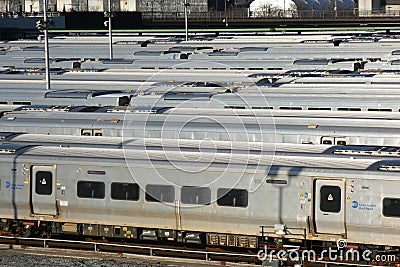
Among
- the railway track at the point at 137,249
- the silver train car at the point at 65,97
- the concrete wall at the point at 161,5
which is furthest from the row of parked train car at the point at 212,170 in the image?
the concrete wall at the point at 161,5

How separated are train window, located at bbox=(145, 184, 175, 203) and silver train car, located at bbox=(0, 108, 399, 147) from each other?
553cm

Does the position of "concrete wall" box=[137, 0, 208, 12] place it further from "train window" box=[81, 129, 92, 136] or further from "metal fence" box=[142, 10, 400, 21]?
"train window" box=[81, 129, 92, 136]

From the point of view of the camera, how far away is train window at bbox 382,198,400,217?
72.5ft

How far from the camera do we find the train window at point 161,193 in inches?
965

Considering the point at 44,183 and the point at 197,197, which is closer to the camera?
the point at 197,197

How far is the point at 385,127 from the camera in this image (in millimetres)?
29109

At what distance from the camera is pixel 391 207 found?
22172 millimetres

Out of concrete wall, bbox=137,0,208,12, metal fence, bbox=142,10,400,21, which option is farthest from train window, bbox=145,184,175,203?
concrete wall, bbox=137,0,208,12

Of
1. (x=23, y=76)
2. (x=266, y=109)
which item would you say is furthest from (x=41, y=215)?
(x=23, y=76)

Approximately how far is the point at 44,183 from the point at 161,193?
352 centimetres

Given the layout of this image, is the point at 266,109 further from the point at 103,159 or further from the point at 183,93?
the point at 103,159

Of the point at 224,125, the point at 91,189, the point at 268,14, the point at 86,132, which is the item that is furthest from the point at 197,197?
the point at 268,14

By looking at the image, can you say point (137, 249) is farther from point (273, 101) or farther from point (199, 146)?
point (273, 101)

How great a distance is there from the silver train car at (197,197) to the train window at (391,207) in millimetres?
24
